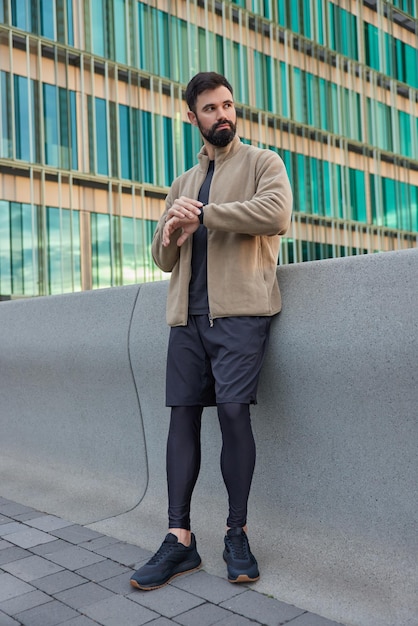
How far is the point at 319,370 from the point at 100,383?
1.89 meters

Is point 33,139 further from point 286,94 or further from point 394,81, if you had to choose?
point 394,81

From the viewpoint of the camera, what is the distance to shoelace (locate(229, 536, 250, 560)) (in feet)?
9.23

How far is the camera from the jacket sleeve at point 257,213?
284cm

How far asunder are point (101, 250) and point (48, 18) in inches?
357

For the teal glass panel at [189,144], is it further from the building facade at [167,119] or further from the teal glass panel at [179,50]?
the teal glass panel at [179,50]

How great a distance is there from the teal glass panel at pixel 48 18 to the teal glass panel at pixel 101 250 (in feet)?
23.1

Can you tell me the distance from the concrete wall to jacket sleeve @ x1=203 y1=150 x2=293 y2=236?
261 millimetres

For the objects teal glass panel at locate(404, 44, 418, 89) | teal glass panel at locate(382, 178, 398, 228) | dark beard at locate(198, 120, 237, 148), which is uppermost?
teal glass panel at locate(404, 44, 418, 89)

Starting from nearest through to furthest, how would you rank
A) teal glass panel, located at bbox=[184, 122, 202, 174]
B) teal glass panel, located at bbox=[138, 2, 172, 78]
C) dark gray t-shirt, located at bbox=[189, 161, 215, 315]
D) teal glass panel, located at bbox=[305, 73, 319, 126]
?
1. dark gray t-shirt, located at bbox=[189, 161, 215, 315]
2. teal glass panel, located at bbox=[138, 2, 172, 78]
3. teal glass panel, located at bbox=[184, 122, 202, 174]
4. teal glass panel, located at bbox=[305, 73, 319, 126]

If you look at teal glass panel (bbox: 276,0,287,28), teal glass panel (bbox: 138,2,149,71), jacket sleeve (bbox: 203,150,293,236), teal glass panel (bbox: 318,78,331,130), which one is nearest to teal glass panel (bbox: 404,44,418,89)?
teal glass panel (bbox: 318,78,331,130)

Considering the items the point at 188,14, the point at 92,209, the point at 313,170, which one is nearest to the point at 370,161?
the point at 313,170

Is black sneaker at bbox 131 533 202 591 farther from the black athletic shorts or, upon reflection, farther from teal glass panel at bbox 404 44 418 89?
teal glass panel at bbox 404 44 418 89

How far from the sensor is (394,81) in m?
40.8

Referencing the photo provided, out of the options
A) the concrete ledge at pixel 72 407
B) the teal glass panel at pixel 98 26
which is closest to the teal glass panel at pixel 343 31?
the teal glass panel at pixel 98 26
